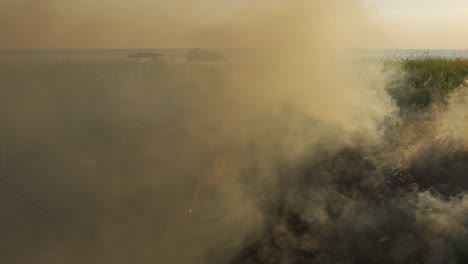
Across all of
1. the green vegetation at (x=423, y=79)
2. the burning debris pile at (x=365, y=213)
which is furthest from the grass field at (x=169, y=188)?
the green vegetation at (x=423, y=79)

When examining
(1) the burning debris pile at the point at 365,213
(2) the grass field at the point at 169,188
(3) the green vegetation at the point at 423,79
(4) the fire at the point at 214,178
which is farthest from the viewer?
(3) the green vegetation at the point at 423,79

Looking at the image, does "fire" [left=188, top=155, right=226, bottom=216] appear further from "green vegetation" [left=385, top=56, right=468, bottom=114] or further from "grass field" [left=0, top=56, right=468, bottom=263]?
"green vegetation" [left=385, top=56, right=468, bottom=114]

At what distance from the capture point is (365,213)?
797 centimetres

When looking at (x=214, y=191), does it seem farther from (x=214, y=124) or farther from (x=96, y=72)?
(x=96, y=72)

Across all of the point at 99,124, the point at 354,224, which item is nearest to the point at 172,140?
the point at 99,124

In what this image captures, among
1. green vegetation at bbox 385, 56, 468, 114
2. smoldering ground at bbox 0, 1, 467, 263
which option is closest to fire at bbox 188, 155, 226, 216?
smoldering ground at bbox 0, 1, 467, 263

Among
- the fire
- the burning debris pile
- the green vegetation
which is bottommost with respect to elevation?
the burning debris pile

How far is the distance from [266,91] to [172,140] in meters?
2.21

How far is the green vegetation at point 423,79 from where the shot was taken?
1330 centimetres

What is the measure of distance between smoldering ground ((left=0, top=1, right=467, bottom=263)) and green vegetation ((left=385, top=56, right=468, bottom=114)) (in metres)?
1.06

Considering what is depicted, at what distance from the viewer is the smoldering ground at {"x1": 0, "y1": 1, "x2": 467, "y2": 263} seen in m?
7.52

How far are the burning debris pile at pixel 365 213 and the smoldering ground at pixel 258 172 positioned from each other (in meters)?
0.02

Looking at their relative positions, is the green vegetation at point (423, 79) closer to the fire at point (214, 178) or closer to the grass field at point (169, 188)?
the grass field at point (169, 188)

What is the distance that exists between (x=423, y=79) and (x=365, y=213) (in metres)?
9.53
